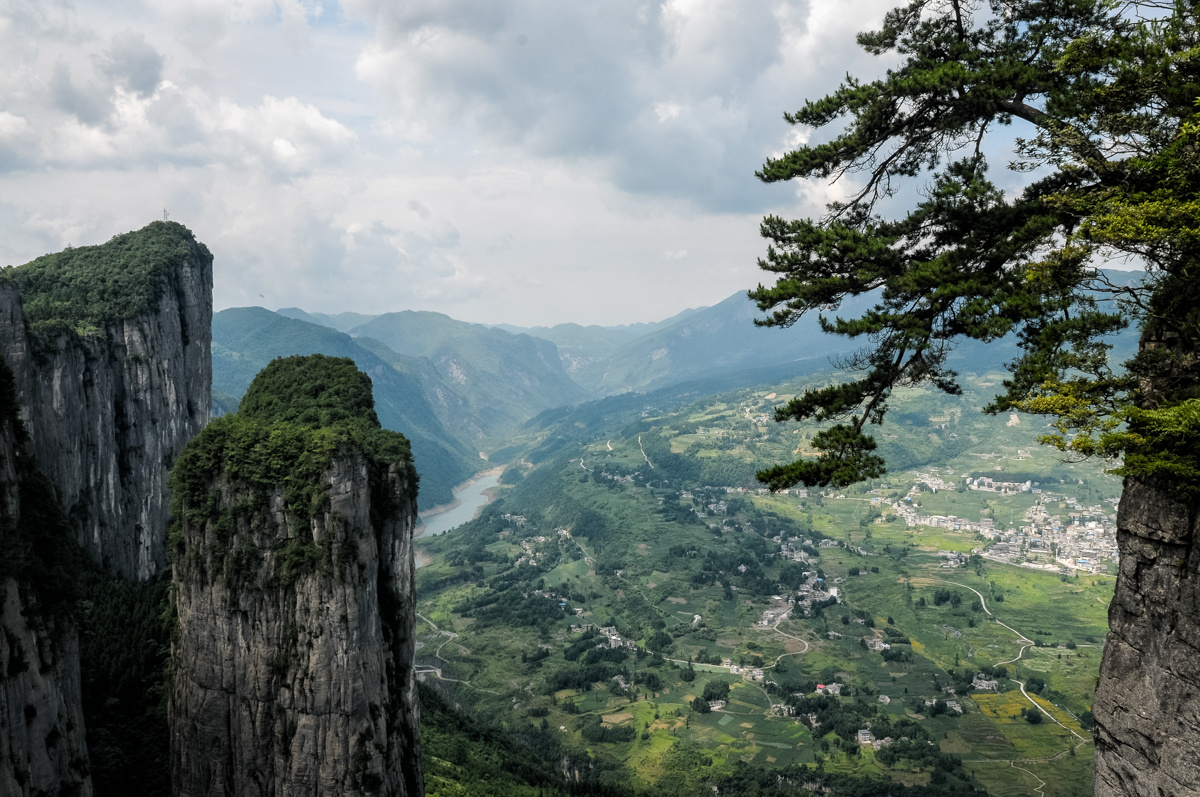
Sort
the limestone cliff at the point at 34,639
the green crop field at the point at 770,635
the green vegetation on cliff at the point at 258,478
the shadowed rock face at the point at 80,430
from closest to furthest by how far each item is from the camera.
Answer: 1. the limestone cliff at the point at 34,639
2. the shadowed rock face at the point at 80,430
3. the green vegetation on cliff at the point at 258,478
4. the green crop field at the point at 770,635

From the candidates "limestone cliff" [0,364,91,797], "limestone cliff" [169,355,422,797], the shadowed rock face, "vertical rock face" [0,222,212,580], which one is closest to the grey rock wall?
"limestone cliff" [169,355,422,797]

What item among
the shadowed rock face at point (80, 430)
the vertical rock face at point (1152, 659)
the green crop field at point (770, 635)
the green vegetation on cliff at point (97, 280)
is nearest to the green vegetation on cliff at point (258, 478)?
the shadowed rock face at point (80, 430)

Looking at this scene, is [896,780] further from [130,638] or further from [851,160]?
[851,160]

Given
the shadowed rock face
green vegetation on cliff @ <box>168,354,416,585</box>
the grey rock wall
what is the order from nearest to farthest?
the shadowed rock face → the grey rock wall → green vegetation on cliff @ <box>168,354,416,585</box>

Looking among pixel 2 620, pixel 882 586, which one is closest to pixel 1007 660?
pixel 882 586

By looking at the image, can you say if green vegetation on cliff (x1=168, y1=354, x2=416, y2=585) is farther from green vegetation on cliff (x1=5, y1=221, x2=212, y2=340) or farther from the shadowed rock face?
green vegetation on cliff (x1=5, y1=221, x2=212, y2=340)

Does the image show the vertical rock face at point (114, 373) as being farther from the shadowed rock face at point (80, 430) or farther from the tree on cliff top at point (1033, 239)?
the tree on cliff top at point (1033, 239)

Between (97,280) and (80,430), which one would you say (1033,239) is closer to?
(80,430)

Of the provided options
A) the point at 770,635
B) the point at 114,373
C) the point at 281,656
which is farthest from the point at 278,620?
the point at 770,635
